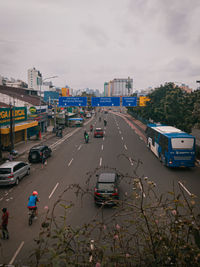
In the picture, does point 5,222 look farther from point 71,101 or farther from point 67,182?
point 71,101

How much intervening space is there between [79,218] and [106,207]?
198 centimetres

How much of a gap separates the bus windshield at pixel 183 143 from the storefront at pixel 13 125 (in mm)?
18036

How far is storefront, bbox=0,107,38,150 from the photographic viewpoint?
2765cm

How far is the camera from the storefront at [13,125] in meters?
27.6

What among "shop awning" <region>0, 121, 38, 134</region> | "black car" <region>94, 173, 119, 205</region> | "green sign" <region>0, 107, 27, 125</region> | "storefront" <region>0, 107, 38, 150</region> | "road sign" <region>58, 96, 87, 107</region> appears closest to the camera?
"black car" <region>94, 173, 119, 205</region>

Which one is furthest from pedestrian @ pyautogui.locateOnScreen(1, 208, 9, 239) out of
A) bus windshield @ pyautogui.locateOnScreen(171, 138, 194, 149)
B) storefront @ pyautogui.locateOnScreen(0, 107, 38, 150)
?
storefront @ pyautogui.locateOnScreen(0, 107, 38, 150)

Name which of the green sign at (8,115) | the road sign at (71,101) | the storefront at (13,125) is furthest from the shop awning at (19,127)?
the road sign at (71,101)

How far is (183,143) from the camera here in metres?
19.6

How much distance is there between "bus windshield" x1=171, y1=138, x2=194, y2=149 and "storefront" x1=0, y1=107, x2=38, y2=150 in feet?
59.2

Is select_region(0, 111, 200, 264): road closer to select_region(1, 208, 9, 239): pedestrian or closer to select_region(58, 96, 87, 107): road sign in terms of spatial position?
select_region(1, 208, 9, 239): pedestrian

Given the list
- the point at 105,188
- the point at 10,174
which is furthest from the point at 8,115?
the point at 105,188

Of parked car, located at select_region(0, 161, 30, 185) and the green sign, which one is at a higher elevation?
the green sign

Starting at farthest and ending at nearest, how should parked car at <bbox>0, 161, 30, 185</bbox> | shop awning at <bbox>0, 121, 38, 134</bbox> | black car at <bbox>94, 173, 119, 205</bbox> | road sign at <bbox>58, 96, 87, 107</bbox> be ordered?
road sign at <bbox>58, 96, 87, 107</bbox>, shop awning at <bbox>0, 121, 38, 134</bbox>, parked car at <bbox>0, 161, 30, 185</bbox>, black car at <bbox>94, 173, 119, 205</bbox>

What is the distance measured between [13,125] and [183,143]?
2029 centimetres
